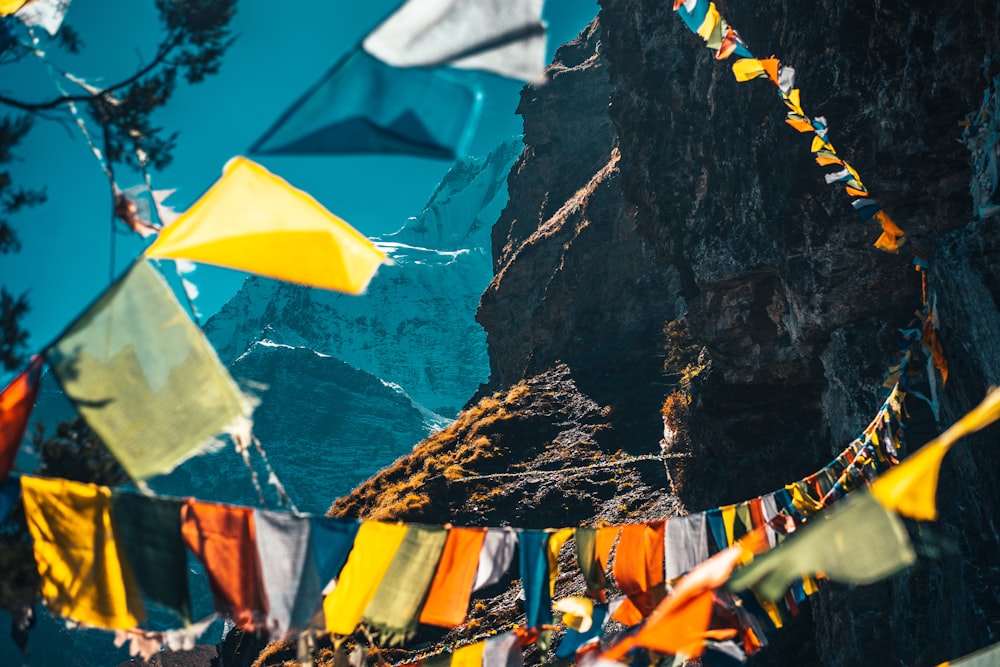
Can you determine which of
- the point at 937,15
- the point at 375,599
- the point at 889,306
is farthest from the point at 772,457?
the point at 375,599

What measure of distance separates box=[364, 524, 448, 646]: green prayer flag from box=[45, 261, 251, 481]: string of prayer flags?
1814 mm

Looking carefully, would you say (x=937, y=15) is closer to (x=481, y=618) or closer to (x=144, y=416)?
(x=144, y=416)

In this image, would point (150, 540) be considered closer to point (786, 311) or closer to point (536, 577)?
point (536, 577)

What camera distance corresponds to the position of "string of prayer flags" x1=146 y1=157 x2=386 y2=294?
3.90 meters

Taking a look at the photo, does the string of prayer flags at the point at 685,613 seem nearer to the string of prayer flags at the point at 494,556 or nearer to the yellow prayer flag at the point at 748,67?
the string of prayer flags at the point at 494,556

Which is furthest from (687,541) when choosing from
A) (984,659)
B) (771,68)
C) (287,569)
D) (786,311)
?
(786,311)

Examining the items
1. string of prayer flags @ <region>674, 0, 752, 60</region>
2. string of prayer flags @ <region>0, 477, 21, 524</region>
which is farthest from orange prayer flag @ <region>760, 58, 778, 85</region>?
string of prayer flags @ <region>0, 477, 21, 524</region>

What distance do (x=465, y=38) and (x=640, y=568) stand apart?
524 centimetres

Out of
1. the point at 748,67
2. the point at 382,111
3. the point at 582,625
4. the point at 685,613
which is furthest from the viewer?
the point at 748,67

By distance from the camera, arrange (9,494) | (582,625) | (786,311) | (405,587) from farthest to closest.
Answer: (786,311)
(582,625)
(405,587)
(9,494)

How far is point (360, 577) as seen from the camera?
5.29 m

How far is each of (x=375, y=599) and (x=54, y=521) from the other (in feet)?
7.00

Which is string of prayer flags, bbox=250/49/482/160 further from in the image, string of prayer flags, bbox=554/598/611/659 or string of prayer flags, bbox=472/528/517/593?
string of prayer flags, bbox=554/598/611/659

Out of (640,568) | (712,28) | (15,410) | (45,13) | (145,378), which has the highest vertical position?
(712,28)
